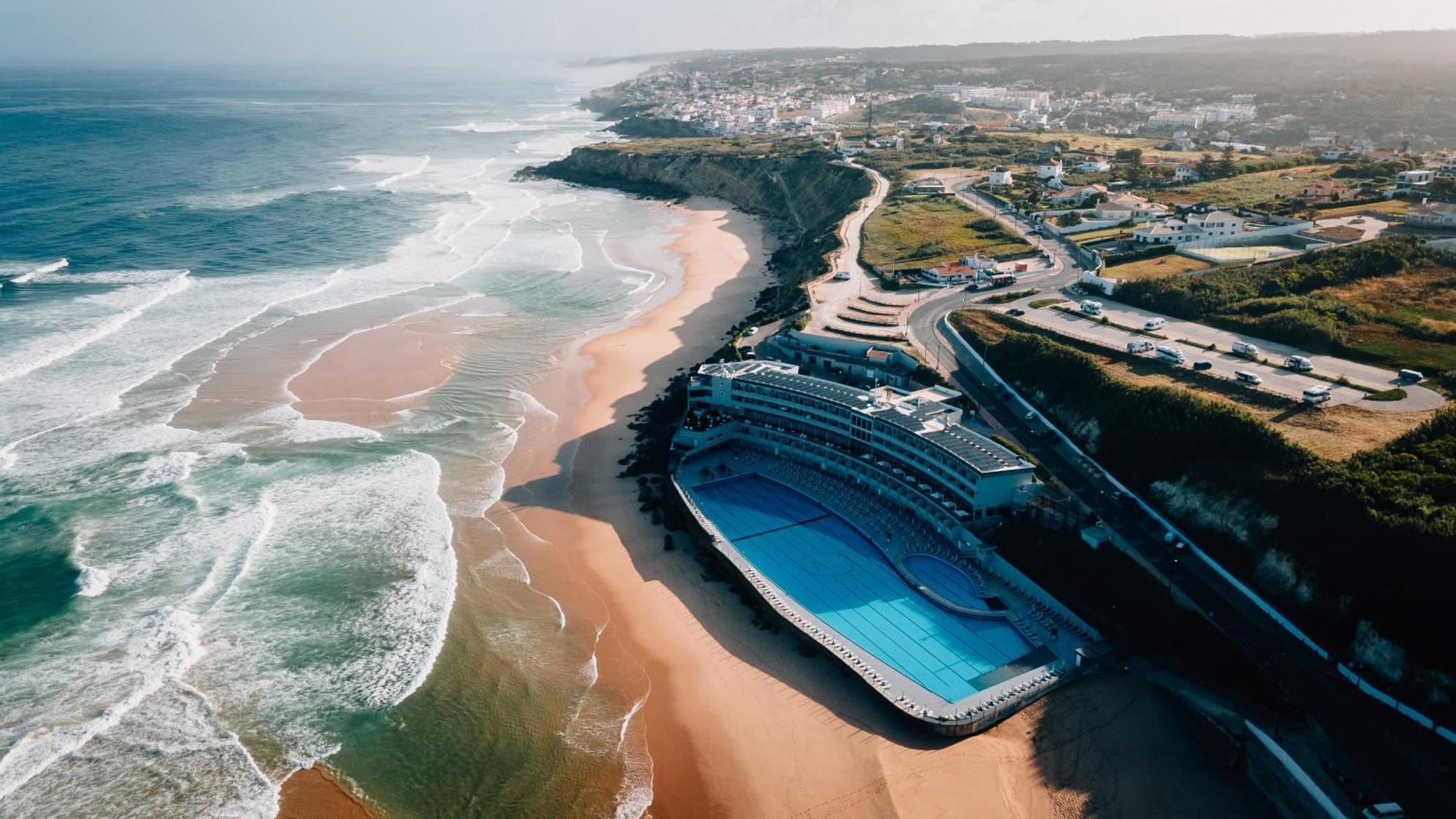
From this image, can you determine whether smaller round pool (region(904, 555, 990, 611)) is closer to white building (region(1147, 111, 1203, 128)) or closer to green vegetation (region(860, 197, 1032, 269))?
green vegetation (region(860, 197, 1032, 269))

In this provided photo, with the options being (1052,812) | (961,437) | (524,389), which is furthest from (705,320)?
(1052,812)

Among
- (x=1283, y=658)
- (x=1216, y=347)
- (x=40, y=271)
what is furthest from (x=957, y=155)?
(x=40, y=271)

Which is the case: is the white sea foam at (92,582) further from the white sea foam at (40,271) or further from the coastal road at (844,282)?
the white sea foam at (40,271)

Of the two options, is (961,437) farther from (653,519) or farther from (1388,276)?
(1388,276)

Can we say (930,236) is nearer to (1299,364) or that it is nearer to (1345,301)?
(1345,301)

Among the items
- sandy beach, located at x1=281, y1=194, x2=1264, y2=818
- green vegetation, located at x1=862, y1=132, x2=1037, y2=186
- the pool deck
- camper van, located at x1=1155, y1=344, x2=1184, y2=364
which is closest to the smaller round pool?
the pool deck
